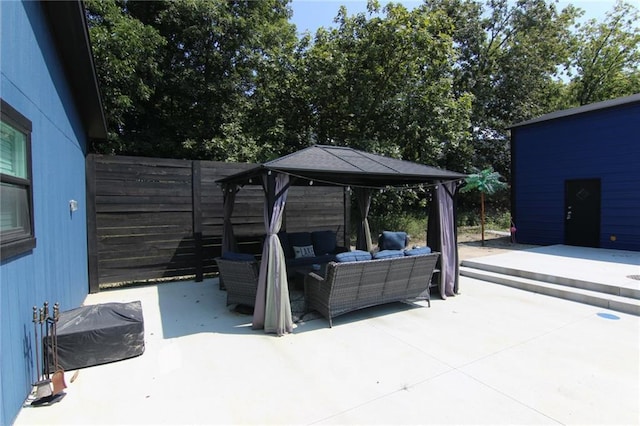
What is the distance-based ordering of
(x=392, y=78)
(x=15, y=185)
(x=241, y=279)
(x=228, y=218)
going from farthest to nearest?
(x=392, y=78)
(x=228, y=218)
(x=241, y=279)
(x=15, y=185)

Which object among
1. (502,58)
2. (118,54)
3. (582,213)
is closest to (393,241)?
(582,213)

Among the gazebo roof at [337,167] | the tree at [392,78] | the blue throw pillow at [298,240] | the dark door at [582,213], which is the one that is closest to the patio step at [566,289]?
the gazebo roof at [337,167]

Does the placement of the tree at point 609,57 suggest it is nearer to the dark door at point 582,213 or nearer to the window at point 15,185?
the dark door at point 582,213

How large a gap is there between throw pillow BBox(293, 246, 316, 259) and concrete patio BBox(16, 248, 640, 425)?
2282mm

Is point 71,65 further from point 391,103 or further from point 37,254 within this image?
point 391,103

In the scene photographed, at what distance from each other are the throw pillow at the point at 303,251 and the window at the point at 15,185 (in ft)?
14.6

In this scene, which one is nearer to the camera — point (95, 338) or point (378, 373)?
point (378, 373)

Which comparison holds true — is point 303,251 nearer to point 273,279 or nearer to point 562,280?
point 273,279

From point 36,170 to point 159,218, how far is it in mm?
3453

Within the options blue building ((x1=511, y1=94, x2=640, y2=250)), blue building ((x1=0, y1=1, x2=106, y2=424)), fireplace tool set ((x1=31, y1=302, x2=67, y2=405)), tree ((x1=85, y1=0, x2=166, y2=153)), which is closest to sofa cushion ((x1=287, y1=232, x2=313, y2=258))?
blue building ((x1=0, y1=1, x2=106, y2=424))

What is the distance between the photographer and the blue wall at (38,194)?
2396 mm

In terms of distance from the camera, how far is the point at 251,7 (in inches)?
460

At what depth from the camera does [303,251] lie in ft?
22.7

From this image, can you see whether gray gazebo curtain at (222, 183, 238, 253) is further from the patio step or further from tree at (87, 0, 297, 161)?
the patio step
